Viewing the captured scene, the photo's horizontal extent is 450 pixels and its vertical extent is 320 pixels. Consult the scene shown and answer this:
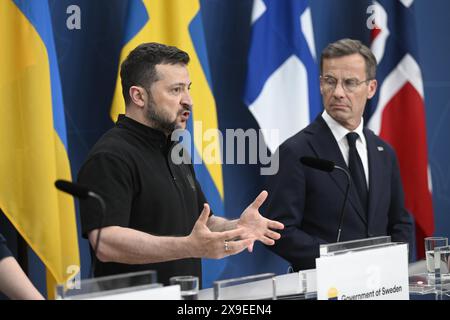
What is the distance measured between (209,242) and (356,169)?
53.1 inches

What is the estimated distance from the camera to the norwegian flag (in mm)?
4898

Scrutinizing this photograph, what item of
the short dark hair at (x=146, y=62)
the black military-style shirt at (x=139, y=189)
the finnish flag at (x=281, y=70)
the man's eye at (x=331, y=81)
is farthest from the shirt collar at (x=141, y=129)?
the finnish flag at (x=281, y=70)

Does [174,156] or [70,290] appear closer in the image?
[70,290]

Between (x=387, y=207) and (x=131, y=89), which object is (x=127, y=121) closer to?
(x=131, y=89)

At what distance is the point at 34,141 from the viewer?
3660mm

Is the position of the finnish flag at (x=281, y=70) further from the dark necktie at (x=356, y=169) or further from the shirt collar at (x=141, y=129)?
the shirt collar at (x=141, y=129)

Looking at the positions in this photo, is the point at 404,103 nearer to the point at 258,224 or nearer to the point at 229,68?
the point at 229,68

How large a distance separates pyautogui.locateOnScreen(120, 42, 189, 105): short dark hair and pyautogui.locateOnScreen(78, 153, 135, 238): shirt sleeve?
426mm

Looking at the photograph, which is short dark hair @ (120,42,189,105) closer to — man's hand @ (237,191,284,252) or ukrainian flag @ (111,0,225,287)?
man's hand @ (237,191,284,252)

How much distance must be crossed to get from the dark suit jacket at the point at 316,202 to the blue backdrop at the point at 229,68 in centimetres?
125

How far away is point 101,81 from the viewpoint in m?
4.31
